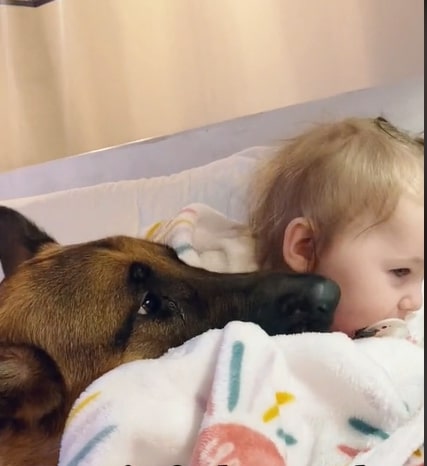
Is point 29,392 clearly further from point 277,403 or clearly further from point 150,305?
point 277,403

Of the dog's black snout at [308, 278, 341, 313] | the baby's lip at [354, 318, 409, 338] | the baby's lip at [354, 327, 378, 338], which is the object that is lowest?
the baby's lip at [354, 327, 378, 338]

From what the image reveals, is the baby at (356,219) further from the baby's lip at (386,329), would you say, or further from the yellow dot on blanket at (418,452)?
the yellow dot on blanket at (418,452)

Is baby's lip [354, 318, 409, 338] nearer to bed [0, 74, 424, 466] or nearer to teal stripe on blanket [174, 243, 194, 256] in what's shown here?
bed [0, 74, 424, 466]

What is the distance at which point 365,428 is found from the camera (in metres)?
0.67

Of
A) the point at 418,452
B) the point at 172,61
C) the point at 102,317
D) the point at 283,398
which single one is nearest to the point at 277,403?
the point at 283,398

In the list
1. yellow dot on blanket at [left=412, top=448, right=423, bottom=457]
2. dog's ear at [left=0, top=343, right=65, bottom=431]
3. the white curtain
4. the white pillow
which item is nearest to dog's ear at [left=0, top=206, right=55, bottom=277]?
the white pillow

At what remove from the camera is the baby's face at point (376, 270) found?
0.73 m

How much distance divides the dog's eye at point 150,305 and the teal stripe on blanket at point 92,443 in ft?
0.50

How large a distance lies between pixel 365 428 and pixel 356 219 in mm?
209

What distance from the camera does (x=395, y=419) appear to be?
0.66 m

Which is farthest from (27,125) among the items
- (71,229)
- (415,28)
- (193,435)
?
(193,435)

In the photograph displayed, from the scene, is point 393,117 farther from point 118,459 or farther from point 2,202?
point 2,202

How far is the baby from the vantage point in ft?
2.43

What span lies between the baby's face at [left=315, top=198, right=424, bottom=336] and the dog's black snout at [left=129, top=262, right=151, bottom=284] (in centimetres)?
18
